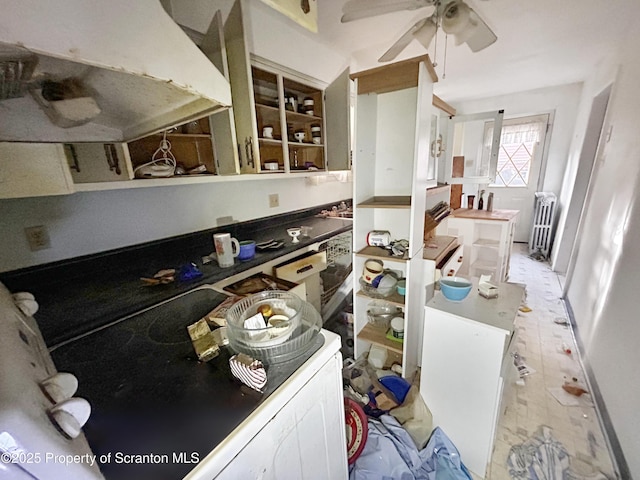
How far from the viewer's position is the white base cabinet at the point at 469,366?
3.35 ft

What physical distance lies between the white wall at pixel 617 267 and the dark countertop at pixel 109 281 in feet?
5.69

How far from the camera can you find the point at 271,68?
1.83 m

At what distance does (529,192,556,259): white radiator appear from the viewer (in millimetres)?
3623

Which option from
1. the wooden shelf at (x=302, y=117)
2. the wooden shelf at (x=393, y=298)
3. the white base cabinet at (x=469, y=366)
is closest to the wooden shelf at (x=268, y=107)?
the wooden shelf at (x=302, y=117)

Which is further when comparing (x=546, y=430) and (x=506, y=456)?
(x=546, y=430)

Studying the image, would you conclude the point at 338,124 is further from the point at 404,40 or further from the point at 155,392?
the point at 155,392

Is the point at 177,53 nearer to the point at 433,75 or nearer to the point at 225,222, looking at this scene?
the point at 433,75

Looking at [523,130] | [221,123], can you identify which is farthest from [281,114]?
[523,130]

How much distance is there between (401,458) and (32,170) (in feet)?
5.59

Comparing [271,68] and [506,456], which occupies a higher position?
[271,68]

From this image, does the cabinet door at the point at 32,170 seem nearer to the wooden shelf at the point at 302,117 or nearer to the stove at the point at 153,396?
the stove at the point at 153,396

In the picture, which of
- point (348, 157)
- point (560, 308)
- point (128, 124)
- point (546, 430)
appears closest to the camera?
point (128, 124)

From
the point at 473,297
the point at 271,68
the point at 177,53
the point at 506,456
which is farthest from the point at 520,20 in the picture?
the point at 506,456

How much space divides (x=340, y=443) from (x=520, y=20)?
2907 millimetres
